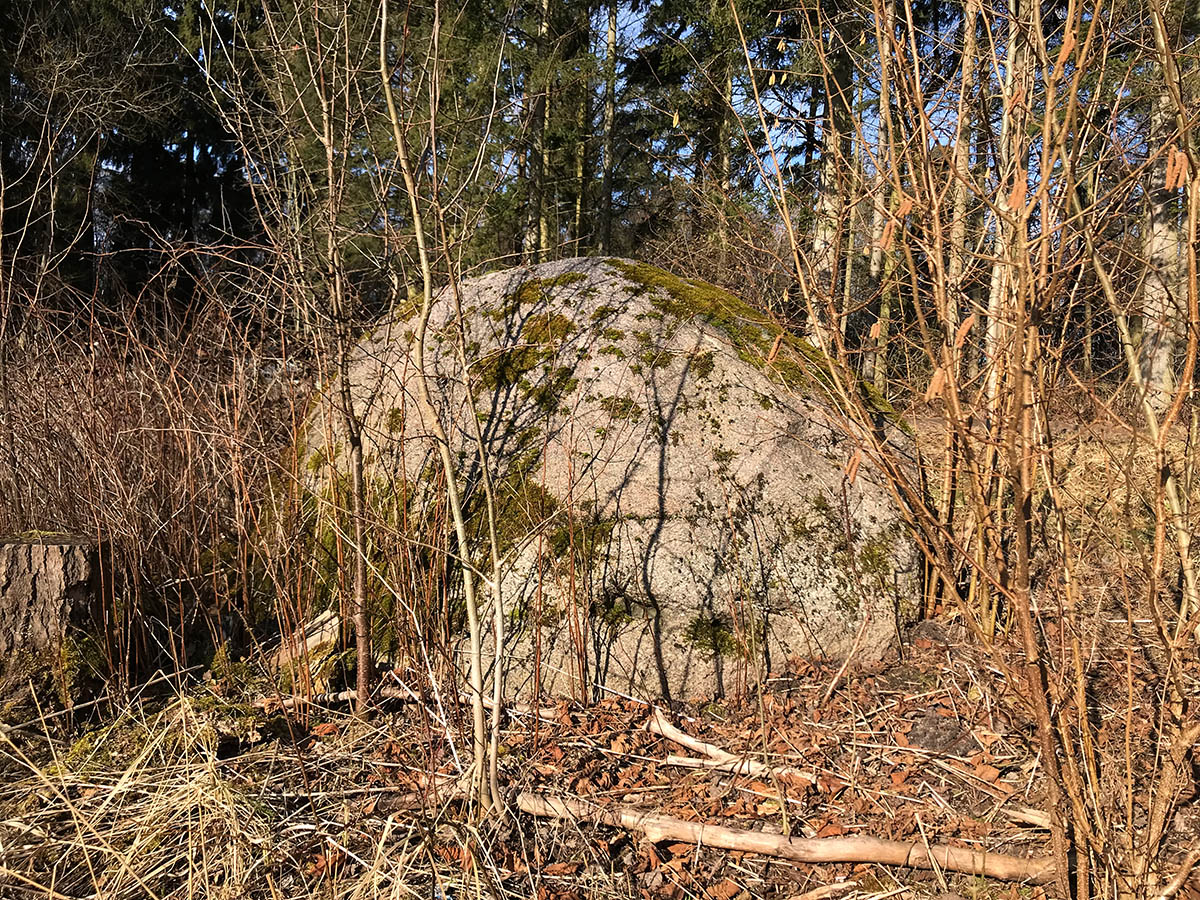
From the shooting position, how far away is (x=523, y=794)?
95.4 inches

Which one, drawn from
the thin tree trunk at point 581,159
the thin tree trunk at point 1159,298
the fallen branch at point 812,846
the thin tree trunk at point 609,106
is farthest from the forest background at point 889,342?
the thin tree trunk at point 609,106

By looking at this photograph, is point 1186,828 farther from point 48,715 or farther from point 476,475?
point 48,715

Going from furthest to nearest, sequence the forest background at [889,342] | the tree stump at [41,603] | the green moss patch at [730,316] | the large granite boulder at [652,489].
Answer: the green moss patch at [730,316]
the large granite boulder at [652,489]
the tree stump at [41,603]
the forest background at [889,342]

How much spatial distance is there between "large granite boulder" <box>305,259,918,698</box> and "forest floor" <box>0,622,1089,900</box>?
0.67ft

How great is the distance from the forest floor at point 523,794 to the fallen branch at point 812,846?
0.11 ft

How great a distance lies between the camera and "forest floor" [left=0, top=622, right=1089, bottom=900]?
6.93 ft

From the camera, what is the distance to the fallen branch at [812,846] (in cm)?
206

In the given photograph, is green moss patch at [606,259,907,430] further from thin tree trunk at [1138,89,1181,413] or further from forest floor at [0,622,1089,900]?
forest floor at [0,622,1089,900]

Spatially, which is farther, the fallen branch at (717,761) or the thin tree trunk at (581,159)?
the thin tree trunk at (581,159)

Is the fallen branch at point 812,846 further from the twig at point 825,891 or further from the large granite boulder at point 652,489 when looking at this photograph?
the large granite boulder at point 652,489

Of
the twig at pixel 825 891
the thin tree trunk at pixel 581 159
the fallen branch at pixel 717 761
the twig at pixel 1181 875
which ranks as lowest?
the twig at pixel 825 891

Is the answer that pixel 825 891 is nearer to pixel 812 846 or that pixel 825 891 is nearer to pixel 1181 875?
pixel 812 846

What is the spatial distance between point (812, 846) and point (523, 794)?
0.85 metres

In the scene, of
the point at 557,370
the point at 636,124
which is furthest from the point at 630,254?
the point at 557,370
